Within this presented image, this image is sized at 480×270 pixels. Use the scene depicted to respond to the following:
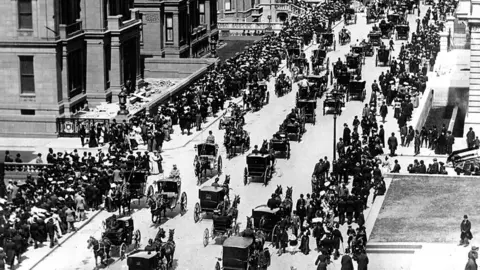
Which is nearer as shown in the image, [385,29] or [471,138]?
[471,138]

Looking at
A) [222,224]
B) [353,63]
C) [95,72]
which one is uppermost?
[353,63]

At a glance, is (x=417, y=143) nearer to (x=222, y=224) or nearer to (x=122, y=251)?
(x=222, y=224)

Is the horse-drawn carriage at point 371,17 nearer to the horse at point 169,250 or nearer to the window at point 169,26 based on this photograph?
the window at point 169,26

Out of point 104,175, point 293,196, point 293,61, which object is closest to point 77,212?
point 104,175

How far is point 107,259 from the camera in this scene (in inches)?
1730

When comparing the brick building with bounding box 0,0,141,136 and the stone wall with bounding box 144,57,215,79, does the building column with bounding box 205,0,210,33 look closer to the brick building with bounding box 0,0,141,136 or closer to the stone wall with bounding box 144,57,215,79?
the stone wall with bounding box 144,57,215,79

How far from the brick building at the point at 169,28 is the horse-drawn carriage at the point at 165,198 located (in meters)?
38.6

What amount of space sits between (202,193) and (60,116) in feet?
64.9

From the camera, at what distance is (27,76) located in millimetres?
65375

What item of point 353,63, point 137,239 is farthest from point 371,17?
point 137,239

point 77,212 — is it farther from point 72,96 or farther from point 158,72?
point 158,72

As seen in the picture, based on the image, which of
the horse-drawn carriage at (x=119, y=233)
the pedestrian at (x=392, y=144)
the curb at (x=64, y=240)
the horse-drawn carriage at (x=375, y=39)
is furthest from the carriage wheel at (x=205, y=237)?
the horse-drawn carriage at (x=375, y=39)

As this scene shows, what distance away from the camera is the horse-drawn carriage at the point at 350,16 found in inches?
4011

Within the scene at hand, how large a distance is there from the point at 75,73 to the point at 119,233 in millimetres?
26035
